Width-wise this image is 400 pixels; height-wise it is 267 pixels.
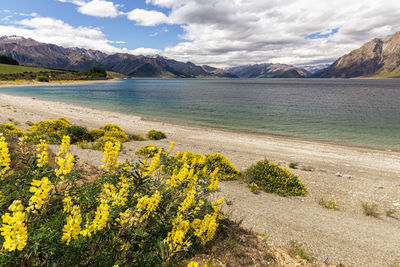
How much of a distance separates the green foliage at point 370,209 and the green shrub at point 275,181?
277cm

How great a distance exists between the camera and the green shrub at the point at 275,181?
11.2 metres

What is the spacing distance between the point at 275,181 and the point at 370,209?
468 centimetres

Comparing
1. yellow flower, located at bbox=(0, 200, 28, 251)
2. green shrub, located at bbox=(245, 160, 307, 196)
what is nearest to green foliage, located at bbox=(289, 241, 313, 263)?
green shrub, located at bbox=(245, 160, 307, 196)

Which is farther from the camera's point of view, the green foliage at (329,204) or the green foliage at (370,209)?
the green foliage at (329,204)

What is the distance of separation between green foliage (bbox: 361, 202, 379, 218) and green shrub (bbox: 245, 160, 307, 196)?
2.77m

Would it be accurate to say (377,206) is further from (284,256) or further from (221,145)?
(221,145)

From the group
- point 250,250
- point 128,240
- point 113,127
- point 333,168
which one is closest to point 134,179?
point 128,240

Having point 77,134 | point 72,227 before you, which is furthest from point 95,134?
point 72,227

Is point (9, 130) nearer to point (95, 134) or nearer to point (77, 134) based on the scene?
point (77, 134)

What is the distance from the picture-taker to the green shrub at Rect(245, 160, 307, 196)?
11212mm

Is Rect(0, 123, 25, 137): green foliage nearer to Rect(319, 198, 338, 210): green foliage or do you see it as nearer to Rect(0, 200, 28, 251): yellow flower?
Rect(0, 200, 28, 251): yellow flower

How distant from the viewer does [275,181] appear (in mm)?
11570

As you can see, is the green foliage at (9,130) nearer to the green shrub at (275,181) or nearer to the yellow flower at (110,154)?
the yellow flower at (110,154)

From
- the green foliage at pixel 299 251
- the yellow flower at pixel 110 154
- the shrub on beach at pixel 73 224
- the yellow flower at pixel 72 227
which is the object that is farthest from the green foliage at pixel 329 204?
the yellow flower at pixel 72 227
